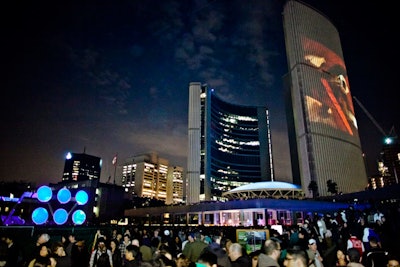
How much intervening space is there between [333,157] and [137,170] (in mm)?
132924

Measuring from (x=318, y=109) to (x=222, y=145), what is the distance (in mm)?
55006

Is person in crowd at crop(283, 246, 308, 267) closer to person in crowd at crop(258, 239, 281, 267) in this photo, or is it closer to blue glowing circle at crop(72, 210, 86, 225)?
→ person in crowd at crop(258, 239, 281, 267)

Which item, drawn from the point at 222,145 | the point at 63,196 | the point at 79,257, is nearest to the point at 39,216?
the point at 63,196

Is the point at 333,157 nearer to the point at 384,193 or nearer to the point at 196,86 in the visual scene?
the point at 384,193

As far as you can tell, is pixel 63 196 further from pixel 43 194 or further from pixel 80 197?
pixel 80 197

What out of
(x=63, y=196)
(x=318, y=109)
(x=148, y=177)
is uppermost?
(x=318, y=109)

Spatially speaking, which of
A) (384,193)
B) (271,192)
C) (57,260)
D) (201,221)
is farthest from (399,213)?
(271,192)

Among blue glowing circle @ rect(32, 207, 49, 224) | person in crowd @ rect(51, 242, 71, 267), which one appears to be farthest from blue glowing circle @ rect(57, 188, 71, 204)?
person in crowd @ rect(51, 242, 71, 267)

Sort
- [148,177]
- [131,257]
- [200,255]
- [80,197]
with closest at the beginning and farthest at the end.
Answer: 1. [200,255]
2. [131,257]
3. [80,197]
4. [148,177]

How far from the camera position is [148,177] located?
182 metres

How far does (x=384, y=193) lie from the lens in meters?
36.3

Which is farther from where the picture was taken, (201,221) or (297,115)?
(297,115)

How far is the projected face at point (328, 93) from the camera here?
8406cm

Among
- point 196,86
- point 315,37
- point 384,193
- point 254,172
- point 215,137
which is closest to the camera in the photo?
point 384,193
